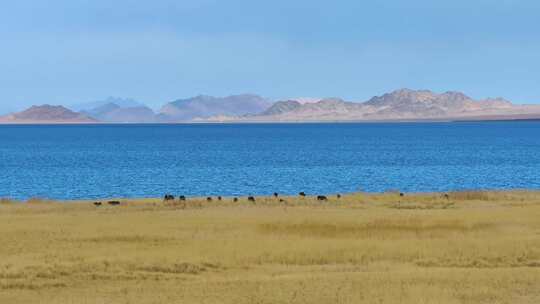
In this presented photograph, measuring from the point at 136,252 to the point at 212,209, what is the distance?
52.5 ft

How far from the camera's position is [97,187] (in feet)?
277

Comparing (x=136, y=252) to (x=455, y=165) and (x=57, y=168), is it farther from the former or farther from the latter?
(x=455, y=165)

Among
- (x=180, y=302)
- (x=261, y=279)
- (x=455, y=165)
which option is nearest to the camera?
(x=180, y=302)

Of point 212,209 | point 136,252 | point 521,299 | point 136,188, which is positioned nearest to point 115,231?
point 136,252

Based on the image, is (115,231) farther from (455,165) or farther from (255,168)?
(455,165)

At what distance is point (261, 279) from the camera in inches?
993

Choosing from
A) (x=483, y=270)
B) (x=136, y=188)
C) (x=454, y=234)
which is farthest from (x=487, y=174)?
(x=483, y=270)

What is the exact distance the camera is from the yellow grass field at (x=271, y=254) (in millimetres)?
23016

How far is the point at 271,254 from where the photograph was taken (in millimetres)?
29875

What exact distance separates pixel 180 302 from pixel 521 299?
8543mm

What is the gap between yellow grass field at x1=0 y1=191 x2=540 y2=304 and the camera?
2302 centimetres

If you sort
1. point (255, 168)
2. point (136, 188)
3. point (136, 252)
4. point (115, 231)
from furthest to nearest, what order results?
point (255, 168), point (136, 188), point (115, 231), point (136, 252)

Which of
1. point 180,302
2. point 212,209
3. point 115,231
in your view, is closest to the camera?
point 180,302

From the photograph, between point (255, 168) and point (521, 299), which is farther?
point (255, 168)
